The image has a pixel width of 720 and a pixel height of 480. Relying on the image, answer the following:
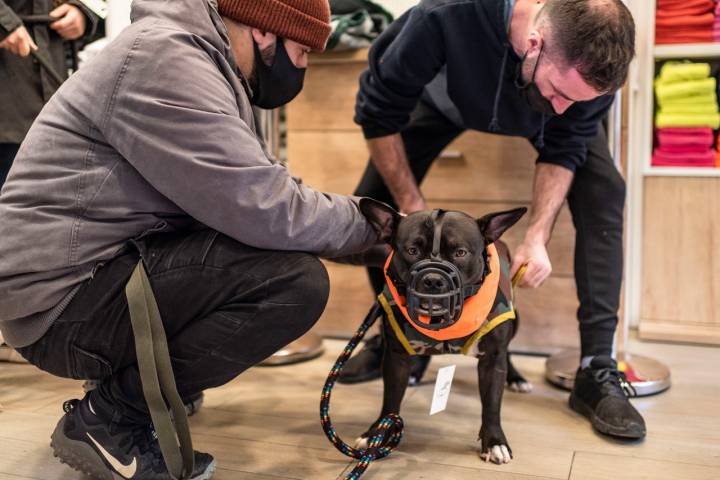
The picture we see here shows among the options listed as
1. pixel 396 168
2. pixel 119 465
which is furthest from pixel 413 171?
pixel 119 465

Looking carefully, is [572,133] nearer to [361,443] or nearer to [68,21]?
[361,443]

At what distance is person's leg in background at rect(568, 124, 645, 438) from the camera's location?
209 centimetres

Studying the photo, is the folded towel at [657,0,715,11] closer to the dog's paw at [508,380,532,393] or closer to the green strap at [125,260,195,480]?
the dog's paw at [508,380,532,393]

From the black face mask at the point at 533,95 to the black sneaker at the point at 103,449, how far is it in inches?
46.8

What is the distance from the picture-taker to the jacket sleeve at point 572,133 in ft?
6.59

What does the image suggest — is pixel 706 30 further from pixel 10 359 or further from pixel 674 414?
pixel 10 359

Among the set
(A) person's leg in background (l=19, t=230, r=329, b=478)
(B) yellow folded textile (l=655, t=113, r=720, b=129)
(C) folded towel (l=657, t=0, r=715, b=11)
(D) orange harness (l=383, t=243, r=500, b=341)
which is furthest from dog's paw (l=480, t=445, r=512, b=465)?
(C) folded towel (l=657, t=0, r=715, b=11)

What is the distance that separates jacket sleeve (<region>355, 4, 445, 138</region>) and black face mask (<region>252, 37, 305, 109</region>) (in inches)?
14.5

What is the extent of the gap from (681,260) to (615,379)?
39.1 inches

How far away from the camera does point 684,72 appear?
107 inches

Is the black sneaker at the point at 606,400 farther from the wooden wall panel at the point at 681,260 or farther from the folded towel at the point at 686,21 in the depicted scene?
the folded towel at the point at 686,21

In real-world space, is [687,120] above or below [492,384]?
above

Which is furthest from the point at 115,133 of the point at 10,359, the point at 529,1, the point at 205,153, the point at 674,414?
the point at 674,414

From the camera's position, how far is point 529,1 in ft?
6.09
